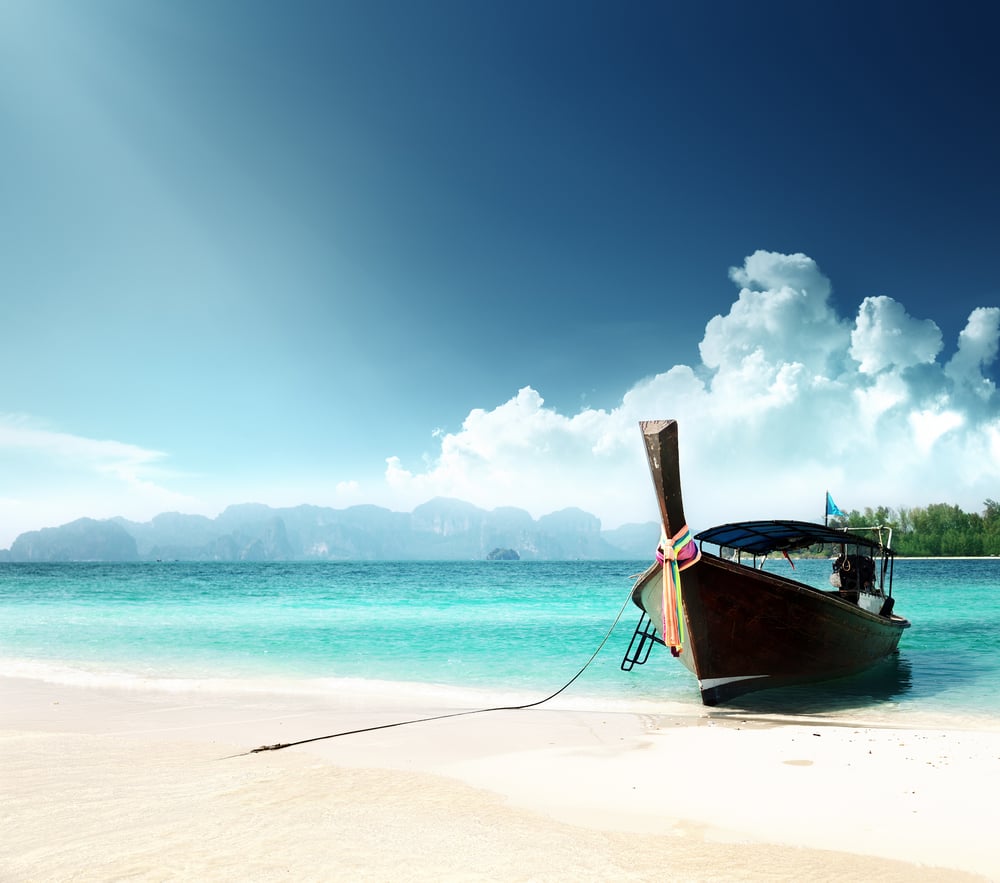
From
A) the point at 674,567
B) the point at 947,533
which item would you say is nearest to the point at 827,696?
the point at 674,567

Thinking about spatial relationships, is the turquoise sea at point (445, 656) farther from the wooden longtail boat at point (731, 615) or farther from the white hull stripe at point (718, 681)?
the wooden longtail boat at point (731, 615)

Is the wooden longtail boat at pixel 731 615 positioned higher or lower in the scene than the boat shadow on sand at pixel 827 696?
higher

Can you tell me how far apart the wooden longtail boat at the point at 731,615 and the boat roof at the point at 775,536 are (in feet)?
0.33

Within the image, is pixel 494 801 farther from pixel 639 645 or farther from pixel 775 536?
pixel 775 536

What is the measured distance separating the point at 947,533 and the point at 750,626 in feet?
372

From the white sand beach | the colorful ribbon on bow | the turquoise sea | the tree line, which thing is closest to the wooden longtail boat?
the colorful ribbon on bow

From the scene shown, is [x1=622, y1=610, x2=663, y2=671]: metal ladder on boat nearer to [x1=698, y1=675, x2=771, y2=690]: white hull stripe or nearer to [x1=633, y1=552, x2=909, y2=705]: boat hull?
[x1=633, y1=552, x2=909, y2=705]: boat hull

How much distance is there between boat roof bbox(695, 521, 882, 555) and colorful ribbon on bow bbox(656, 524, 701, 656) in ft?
7.79

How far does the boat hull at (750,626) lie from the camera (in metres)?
9.66

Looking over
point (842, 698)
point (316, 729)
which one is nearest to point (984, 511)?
point (842, 698)


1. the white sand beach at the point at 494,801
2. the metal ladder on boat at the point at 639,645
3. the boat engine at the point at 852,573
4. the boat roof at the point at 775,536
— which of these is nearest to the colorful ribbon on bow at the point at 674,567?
the metal ladder on boat at the point at 639,645

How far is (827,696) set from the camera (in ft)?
36.3

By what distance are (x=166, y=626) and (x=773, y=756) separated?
67.0 ft

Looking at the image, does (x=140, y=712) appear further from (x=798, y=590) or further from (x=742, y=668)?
(x=798, y=590)
